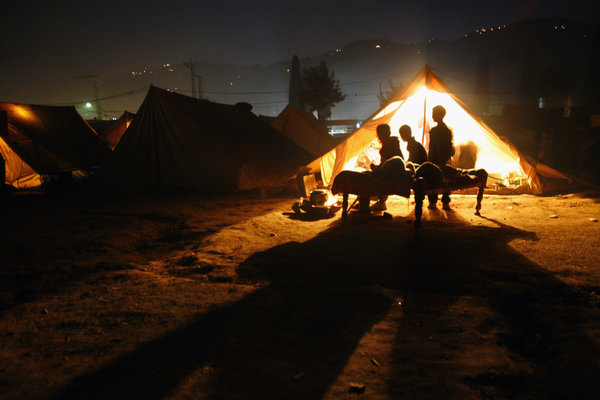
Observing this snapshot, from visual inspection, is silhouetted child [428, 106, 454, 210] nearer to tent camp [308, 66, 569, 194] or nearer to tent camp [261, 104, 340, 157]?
tent camp [308, 66, 569, 194]

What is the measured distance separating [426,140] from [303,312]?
836 centimetres

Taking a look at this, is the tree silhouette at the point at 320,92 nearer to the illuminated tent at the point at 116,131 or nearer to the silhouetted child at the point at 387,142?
the illuminated tent at the point at 116,131

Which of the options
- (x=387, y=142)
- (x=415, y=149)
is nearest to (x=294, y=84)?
(x=415, y=149)

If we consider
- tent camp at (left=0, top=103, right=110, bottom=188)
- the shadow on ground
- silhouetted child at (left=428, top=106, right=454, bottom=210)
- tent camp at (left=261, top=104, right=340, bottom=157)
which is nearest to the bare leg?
the shadow on ground

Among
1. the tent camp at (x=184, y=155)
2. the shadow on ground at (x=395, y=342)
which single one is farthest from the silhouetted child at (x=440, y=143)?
the tent camp at (x=184, y=155)

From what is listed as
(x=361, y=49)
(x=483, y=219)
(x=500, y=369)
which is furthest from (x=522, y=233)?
(x=361, y=49)

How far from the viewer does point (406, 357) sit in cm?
201

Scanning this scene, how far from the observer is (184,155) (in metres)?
8.65

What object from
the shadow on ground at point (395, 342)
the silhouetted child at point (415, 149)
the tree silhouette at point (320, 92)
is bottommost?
the shadow on ground at point (395, 342)

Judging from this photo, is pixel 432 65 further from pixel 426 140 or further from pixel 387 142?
pixel 387 142

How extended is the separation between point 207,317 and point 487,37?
106450mm

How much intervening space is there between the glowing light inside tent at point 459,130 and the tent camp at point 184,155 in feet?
7.87

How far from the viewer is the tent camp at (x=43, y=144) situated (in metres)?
9.93

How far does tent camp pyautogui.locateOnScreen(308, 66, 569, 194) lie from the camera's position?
308 inches
